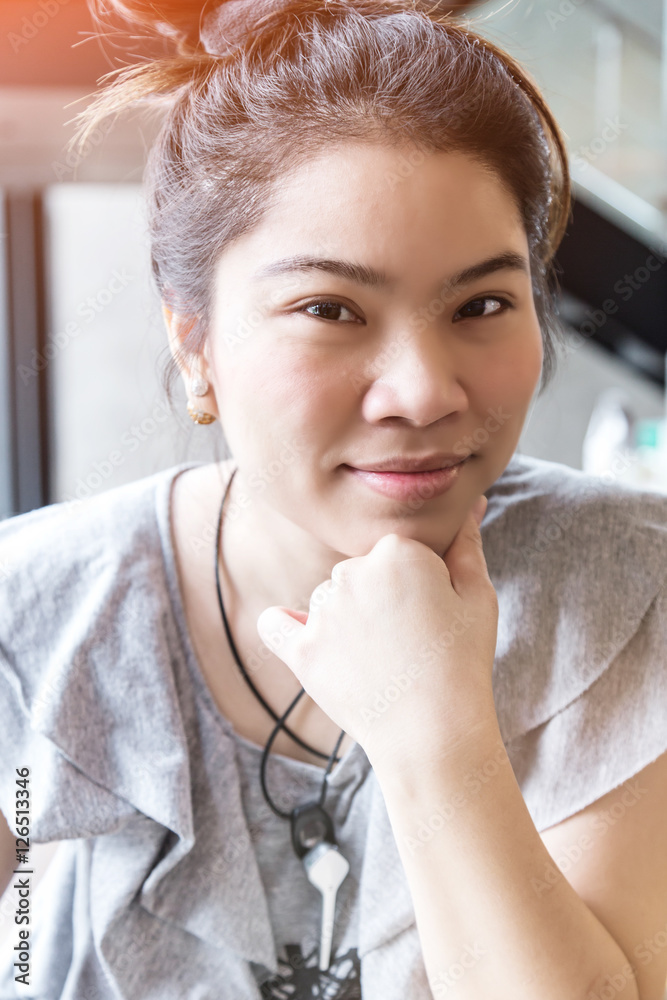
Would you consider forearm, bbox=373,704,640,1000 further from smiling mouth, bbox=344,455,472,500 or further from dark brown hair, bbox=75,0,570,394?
dark brown hair, bbox=75,0,570,394

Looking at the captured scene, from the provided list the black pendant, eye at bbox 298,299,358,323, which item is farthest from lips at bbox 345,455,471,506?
the black pendant

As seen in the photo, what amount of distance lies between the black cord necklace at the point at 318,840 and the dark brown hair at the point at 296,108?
0.46 metres

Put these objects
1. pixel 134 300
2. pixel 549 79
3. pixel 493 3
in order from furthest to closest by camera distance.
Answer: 1. pixel 134 300
2. pixel 549 79
3. pixel 493 3

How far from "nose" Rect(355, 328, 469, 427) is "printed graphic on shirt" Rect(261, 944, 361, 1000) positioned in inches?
25.4

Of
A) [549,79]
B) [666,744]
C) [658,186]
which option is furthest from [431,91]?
[658,186]

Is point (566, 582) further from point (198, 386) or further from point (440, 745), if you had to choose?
point (198, 386)

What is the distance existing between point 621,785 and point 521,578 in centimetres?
25

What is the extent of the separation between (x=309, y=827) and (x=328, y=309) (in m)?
0.59

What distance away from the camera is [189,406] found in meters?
0.97

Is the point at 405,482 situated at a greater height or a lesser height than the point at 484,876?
greater

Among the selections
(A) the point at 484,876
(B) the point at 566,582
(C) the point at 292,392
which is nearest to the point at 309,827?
(A) the point at 484,876

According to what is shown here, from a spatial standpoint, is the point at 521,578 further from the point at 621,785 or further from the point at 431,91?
the point at 431,91

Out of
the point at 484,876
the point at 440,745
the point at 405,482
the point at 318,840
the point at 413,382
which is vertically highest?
the point at 413,382

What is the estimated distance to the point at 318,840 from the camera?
967mm
